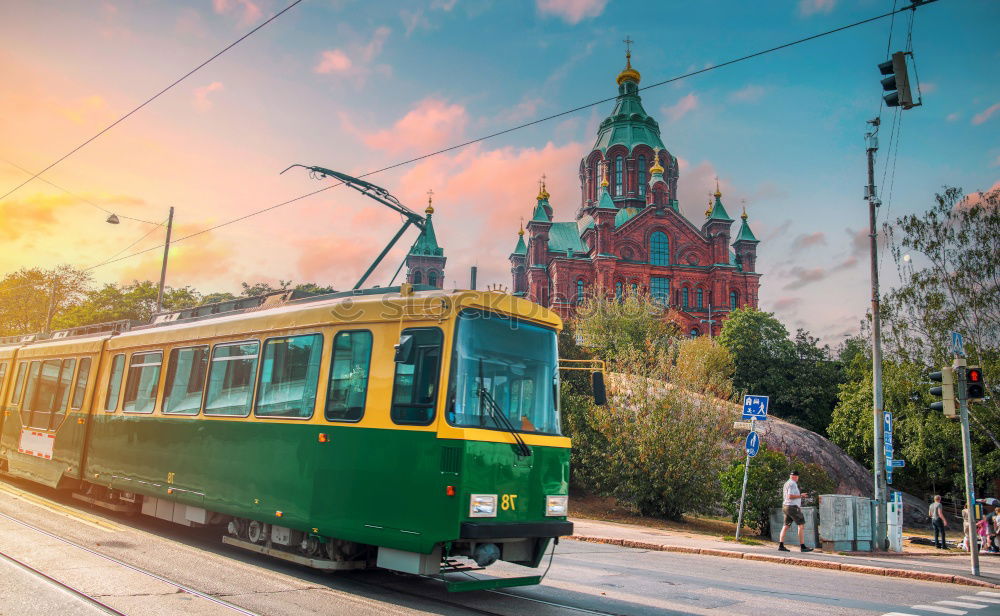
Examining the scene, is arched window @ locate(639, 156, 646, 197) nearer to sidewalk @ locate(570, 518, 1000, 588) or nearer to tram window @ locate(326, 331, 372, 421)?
sidewalk @ locate(570, 518, 1000, 588)

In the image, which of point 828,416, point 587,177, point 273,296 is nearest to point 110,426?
point 273,296

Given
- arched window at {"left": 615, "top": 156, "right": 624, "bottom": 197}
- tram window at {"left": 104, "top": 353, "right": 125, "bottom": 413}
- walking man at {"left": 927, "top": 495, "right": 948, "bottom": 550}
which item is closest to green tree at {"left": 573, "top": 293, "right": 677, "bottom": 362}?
walking man at {"left": 927, "top": 495, "right": 948, "bottom": 550}

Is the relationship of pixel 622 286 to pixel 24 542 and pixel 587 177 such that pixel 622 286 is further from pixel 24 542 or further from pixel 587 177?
pixel 24 542

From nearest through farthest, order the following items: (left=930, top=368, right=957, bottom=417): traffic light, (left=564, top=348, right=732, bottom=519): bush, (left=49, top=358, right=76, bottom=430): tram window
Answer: (left=930, top=368, right=957, bottom=417): traffic light < (left=49, top=358, right=76, bottom=430): tram window < (left=564, top=348, right=732, bottom=519): bush

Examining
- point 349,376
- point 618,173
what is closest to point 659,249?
point 618,173

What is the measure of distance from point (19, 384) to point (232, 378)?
32.6 feet

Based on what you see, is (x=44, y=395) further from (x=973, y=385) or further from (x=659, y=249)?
(x=659, y=249)

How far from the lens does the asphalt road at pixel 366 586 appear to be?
22.9ft

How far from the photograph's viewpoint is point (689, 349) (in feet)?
139

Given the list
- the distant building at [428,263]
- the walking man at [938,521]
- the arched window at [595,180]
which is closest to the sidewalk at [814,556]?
the walking man at [938,521]

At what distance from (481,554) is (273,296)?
5286mm

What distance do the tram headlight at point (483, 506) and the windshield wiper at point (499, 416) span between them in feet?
1.89

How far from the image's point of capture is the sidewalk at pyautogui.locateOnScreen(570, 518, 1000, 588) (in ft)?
40.7

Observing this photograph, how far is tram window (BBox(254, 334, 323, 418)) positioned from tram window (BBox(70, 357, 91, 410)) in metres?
6.49
